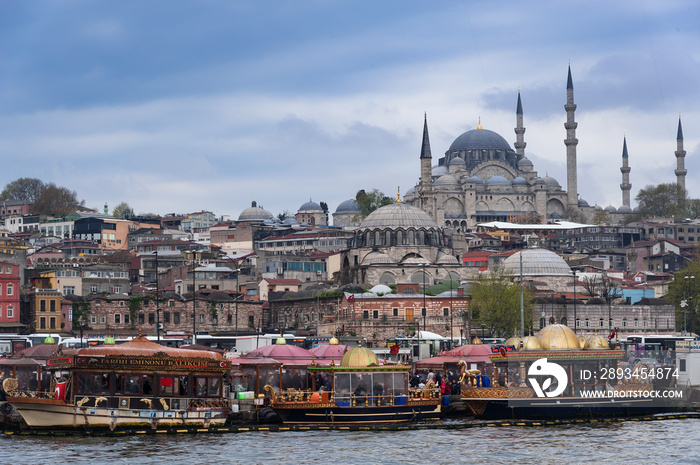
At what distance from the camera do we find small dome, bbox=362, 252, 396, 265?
263 ft

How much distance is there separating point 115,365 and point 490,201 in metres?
102

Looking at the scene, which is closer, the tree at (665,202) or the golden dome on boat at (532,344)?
the golden dome on boat at (532,344)

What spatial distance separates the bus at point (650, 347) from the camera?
44544 mm

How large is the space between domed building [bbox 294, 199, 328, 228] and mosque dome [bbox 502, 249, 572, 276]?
56038 mm

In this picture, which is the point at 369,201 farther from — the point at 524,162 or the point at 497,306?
the point at 497,306

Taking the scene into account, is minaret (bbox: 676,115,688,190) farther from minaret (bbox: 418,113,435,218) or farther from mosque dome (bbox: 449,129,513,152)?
minaret (bbox: 418,113,435,218)

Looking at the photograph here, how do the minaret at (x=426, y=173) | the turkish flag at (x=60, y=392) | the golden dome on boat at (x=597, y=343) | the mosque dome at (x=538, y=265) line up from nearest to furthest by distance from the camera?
1. the turkish flag at (x=60, y=392)
2. the golden dome on boat at (x=597, y=343)
3. the mosque dome at (x=538, y=265)
4. the minaret at (x=426, y=173)

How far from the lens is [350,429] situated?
3244 cm

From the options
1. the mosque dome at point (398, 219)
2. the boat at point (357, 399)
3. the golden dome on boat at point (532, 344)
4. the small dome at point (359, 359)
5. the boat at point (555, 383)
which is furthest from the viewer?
the mosque dome at point (398, 219)

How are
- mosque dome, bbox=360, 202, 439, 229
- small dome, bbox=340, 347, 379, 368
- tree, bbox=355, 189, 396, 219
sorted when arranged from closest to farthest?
small dome, bbox=340, 347, 379, 368, mosque dome, bbox=360, 202, 439, 229, tree, bbox=355, 189, 396, 219

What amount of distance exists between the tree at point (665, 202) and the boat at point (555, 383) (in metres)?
105

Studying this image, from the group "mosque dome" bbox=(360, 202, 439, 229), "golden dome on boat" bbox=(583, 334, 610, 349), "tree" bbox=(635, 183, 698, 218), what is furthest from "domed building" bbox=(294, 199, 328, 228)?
"golden dome on boat" bbox=(583, 334, 610, 349)

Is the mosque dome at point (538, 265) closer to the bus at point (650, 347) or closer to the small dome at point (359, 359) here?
the bus at point (650, 347)

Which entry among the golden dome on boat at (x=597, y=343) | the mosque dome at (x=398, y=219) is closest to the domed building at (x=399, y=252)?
the mosque dome at (x=398, y=219)
